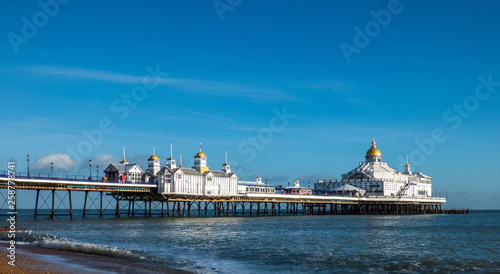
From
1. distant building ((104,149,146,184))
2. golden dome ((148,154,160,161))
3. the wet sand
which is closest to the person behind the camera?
the wet sand

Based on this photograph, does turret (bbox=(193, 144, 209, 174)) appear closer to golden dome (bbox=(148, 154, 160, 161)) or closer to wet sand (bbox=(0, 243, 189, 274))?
golden dome (bbox=(148, 154, 160, 161))

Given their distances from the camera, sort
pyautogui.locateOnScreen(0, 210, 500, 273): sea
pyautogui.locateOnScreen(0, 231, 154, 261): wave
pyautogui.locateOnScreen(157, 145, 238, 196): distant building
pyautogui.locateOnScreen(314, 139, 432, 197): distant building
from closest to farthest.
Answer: pyautogui.locateOnScreen(0, 210, 500, 273): sea, pyautogui.locateOnScreen(0, 231, 154, 261): wave, pyautogui.locateOnScreen(157, 145, 238, 196): distant building, pyautogui.locateOnScreen(314, 139, 432, 197): distant building

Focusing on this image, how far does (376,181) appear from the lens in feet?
419

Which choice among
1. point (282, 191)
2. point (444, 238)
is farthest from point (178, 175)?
point (444, 238)

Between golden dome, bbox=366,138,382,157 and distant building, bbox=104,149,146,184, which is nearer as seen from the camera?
distant building, bbox=104,149,146,184

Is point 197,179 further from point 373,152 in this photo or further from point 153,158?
point 373,152

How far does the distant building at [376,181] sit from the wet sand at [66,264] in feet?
315

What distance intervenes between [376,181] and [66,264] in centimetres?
10942

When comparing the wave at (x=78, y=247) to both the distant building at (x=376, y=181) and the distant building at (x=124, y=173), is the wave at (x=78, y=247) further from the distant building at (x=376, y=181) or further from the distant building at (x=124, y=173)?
the distant building at (x=376, y=181)

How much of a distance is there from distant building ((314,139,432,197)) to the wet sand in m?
96.1

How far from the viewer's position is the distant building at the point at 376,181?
418 feet

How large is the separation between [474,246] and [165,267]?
26.6 meters

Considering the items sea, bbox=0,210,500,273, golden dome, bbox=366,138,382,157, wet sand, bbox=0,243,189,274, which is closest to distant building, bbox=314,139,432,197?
golden dome, bbox=366,138,382,157

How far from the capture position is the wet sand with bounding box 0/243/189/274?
76.3ft
